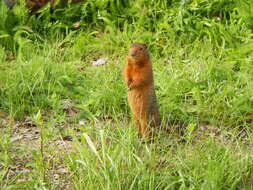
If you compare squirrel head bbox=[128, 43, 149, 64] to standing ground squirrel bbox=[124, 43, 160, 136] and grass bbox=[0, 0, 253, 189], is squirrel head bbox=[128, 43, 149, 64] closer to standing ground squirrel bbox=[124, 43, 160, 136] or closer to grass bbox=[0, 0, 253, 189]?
standing ground squirrel bbox=[124, 43, 160, 136]

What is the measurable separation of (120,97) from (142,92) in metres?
0.74

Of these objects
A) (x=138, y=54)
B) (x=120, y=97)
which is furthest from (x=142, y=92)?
(x=120, y=97)

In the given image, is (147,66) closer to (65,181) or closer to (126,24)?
(65,181)

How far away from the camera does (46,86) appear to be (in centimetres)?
569

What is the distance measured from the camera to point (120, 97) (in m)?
5.50

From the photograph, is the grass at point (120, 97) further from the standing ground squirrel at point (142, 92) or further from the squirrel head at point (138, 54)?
the squirrel head at point (138, 54)

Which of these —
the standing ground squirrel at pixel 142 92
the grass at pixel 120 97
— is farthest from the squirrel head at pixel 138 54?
the grass at pixel 120 97

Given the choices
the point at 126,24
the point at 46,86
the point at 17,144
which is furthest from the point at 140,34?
the point at 17,144

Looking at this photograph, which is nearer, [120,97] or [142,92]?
[142,92]

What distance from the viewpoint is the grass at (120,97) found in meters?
4.09

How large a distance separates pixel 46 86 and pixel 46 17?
1728mm

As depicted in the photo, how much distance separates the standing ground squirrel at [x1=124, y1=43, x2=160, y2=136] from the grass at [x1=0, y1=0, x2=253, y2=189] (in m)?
0.18

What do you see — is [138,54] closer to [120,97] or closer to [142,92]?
[142,92]

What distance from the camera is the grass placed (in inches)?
161
